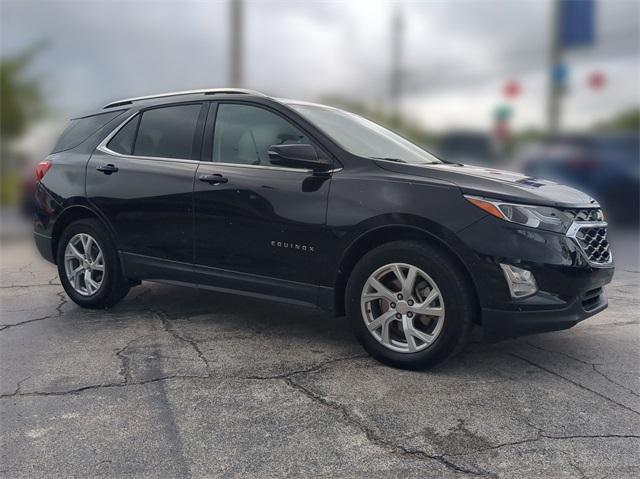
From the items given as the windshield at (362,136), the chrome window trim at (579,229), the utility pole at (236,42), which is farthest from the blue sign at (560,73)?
the chrome window trim at (579,229)

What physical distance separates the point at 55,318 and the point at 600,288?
4.13 metres

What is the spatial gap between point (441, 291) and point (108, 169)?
300 cm

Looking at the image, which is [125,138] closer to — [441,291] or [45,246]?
[45,246]

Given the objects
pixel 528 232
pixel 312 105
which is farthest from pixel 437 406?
pixel 312 105

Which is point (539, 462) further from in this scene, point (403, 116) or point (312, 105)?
point (403, 116)

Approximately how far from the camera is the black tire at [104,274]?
217 inches

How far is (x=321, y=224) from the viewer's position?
14.4ft

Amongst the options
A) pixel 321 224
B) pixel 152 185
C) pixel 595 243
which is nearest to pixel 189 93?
pixel 152 185

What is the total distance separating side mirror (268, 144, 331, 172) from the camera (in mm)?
4363

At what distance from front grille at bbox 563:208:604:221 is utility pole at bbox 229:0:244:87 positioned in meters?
13.7

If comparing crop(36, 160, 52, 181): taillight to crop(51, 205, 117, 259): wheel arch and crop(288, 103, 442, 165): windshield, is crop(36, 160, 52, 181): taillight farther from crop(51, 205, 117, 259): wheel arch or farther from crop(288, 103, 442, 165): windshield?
crop(288, 103, 442, 165): windshield

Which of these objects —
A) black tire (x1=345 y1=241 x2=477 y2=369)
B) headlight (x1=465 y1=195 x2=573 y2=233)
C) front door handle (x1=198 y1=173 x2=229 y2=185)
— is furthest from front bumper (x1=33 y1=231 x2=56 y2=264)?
headlight (x1=465 y1=195 x2=573 y2=233)

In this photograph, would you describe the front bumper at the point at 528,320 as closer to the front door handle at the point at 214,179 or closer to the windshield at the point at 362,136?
the windshield at the point at 362,136

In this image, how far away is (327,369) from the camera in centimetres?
422
